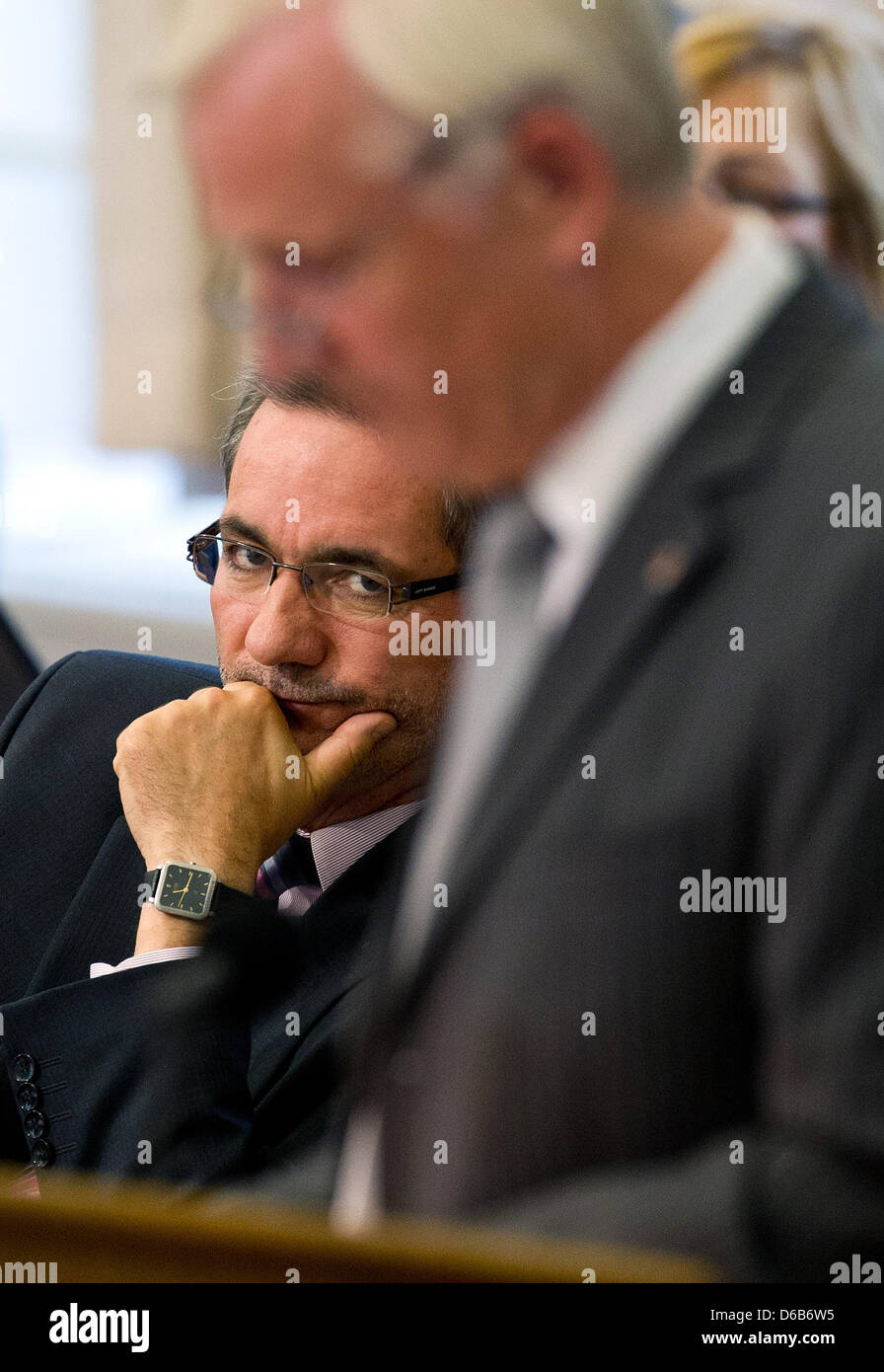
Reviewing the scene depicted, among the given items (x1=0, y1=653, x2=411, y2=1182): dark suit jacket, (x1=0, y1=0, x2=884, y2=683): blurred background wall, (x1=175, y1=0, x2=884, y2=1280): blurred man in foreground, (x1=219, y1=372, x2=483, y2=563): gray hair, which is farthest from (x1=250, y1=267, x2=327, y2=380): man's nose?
(x1=0, y1=0, x2=884, y2=683): blurred background wall

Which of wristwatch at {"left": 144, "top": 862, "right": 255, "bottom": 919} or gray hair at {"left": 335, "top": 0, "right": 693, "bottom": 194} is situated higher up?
gray hair at {"left": 335, "top": 0, "right": 693, "bottom": 194}

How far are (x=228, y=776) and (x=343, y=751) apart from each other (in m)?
0.12

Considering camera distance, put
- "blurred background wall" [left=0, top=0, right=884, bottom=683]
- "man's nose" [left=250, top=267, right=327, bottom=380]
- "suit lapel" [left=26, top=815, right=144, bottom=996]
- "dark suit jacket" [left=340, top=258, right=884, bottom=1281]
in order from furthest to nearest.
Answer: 1. "blurred background wall" [left=0, top=0, right=884, bottom=683]
2. "suit lapel" [left=26, top=815, right=144, bottom=996]
3. "man's nose" [left=250, top=267, right=327, bottom=380]
4. "dark suit jacket" [left=340, top=258, right=884, bottom=1281]

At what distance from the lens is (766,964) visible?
0.67 m

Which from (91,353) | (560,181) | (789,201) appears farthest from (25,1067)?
(91,353)

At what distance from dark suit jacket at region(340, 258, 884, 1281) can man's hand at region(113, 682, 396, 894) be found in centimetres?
60

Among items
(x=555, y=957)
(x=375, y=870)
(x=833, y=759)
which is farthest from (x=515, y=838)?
(x=375, y=870)

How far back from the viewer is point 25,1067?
1.31 metres

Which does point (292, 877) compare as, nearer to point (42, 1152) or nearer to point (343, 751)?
point (343, 751)

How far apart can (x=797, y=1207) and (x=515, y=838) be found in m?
0.21

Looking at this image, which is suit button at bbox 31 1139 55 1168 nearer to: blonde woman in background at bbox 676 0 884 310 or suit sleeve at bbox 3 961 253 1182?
suit sleeve at bbox 3 961 253 1182

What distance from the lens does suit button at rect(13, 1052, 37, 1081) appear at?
1.31 m

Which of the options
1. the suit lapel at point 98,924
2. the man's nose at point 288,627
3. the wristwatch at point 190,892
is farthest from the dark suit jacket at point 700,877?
the suit lapel at point 98,924

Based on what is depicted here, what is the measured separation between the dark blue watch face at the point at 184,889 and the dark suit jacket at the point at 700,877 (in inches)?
22.4
